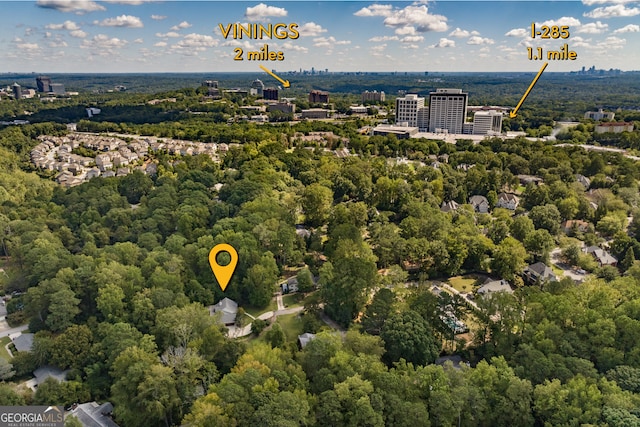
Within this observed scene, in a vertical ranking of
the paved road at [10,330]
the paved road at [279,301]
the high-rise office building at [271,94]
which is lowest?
the paved road at [10,330]

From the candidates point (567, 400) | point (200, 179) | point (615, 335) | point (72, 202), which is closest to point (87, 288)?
point (72, 202)

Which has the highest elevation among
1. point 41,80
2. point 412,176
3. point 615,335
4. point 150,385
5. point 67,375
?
point 41,80

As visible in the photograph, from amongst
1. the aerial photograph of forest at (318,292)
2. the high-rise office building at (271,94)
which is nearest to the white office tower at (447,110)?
the aerial photograph of forest at (318,292)

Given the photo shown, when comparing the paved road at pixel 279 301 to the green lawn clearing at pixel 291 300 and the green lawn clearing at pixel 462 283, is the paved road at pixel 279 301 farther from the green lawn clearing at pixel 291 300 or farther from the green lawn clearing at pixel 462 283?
the green lawn clearing at pixel 462 283

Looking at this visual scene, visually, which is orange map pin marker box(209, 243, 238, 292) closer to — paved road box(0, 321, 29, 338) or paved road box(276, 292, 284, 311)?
paved road box(276, 292, 284, 311)

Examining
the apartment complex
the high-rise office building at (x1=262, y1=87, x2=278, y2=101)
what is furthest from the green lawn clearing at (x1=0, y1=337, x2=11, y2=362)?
the apartment complex

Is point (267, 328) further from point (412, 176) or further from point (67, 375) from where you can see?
point (412, 176)

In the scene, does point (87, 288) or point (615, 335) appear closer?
point (615, 335)
